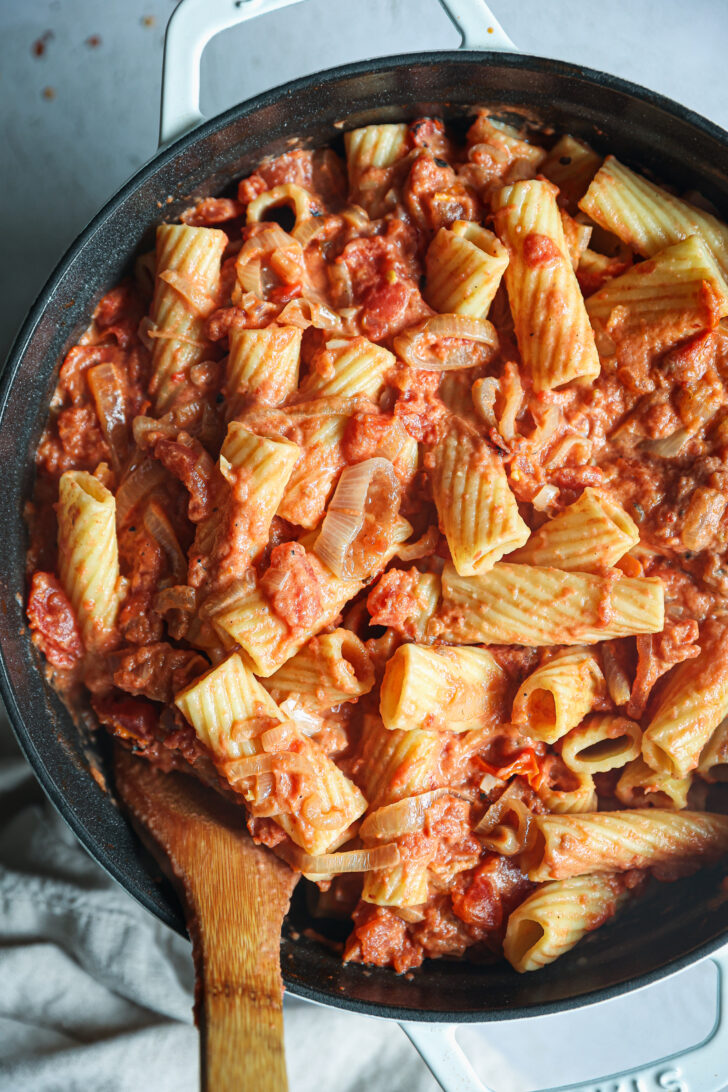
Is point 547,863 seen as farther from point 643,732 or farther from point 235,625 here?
point 235,625

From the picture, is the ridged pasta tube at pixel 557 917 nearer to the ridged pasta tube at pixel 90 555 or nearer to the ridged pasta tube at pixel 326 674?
the ridged pasta tube at pixel 326 674

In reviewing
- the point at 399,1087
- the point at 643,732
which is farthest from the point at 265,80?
the point at 399,1087

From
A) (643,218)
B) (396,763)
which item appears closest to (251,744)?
(396,763)

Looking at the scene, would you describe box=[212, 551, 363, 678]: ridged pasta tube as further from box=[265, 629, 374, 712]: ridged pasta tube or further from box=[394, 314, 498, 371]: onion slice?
box=[394, 314, 498, 371]: onion slice

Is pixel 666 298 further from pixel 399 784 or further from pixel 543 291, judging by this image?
pixel 399 784

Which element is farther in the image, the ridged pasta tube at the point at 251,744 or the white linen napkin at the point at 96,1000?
the white linen napkin at the point at 96,1000

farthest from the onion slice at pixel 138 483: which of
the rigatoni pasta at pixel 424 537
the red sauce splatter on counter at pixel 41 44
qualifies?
the red sauce splatter on counter at pixel 41 44

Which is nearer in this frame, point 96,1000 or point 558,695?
point 558,695
